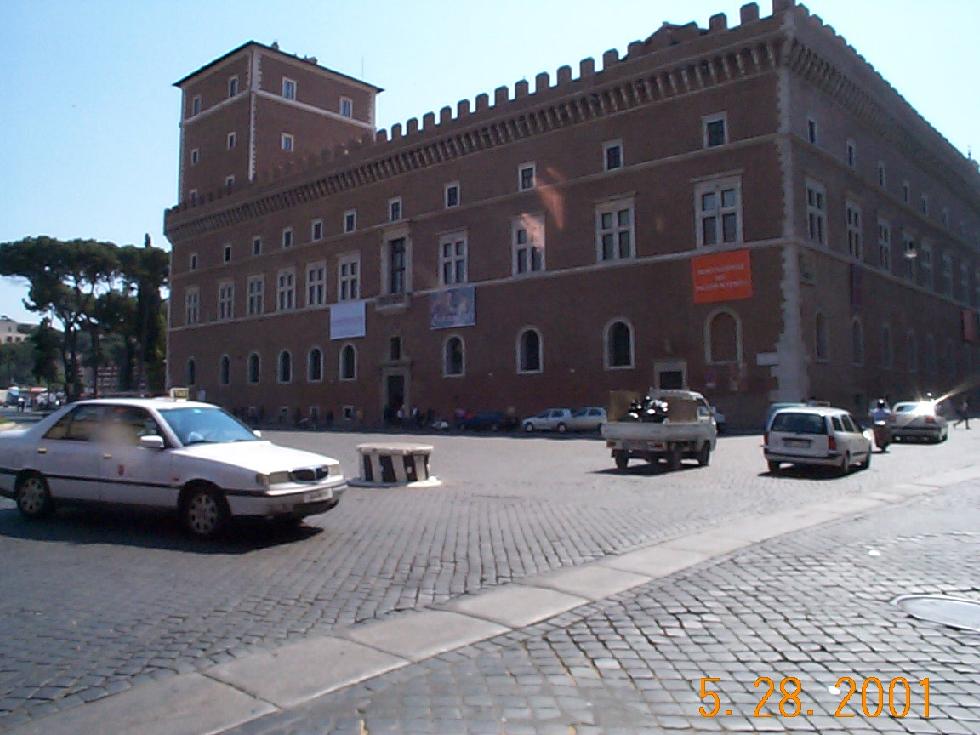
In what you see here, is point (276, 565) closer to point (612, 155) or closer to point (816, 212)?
point (816, 212)

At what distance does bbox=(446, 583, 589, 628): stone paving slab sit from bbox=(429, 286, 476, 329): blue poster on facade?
124ft

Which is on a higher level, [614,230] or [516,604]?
[614,230]

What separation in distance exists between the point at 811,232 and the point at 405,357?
2337 cm

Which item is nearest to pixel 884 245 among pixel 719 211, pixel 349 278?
pixel 719 211

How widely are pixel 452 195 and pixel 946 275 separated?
108 feet

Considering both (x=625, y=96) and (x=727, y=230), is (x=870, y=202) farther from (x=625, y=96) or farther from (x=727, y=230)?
(x=625, y=96)

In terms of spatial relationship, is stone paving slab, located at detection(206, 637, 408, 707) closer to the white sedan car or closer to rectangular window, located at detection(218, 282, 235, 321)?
the white sedan car

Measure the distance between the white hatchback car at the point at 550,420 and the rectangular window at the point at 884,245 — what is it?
64.1ft

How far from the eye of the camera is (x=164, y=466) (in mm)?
8984

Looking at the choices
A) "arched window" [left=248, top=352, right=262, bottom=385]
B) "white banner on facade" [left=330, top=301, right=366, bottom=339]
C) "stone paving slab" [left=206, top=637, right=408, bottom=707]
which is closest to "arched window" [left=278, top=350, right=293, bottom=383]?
"arched window" [left=248, top=352, right=262, bottom=385]

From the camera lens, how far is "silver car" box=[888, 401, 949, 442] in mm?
27281

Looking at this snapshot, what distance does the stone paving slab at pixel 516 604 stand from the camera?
19.0 feet

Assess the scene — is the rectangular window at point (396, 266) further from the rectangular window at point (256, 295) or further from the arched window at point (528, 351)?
the rectangular window at point (256, 295)

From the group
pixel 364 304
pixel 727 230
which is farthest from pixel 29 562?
pixel 364 304
